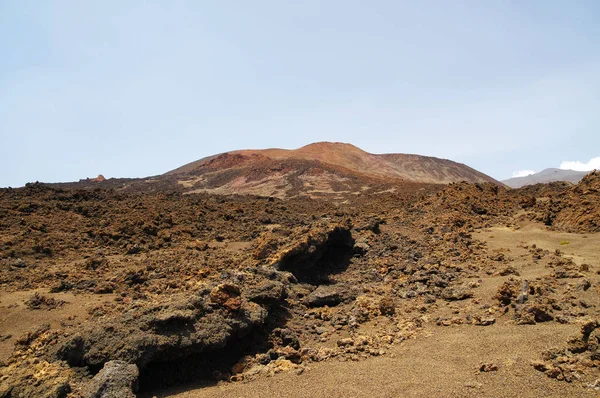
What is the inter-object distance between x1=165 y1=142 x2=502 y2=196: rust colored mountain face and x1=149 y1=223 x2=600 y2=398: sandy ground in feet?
106

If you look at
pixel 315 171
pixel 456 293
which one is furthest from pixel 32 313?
pixel 315 171

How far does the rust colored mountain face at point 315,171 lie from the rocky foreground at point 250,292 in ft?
75.4

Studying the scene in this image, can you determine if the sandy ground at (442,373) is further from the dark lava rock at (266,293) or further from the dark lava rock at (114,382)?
the dark lava rock at (266,293)

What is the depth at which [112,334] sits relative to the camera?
5.81m

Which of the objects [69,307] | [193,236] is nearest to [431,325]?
[69,307]

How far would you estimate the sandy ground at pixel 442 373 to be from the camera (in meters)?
4.51

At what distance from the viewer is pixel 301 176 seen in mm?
46094

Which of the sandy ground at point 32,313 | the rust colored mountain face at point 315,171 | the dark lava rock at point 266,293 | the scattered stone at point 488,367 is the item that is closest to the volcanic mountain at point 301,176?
the rust colored mountain face at point 315,171

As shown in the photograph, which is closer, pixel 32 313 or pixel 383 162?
pixel 32 313

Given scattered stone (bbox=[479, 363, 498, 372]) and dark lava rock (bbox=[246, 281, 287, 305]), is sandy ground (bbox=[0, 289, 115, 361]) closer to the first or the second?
dark lava rock (bbox=[246, 281, 287, 305])

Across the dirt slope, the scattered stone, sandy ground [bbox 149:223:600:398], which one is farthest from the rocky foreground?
the dirt slope

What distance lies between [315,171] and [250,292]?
40945 mm

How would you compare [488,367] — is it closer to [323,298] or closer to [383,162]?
[323,298]

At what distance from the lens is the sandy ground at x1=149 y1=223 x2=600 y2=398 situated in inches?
177
